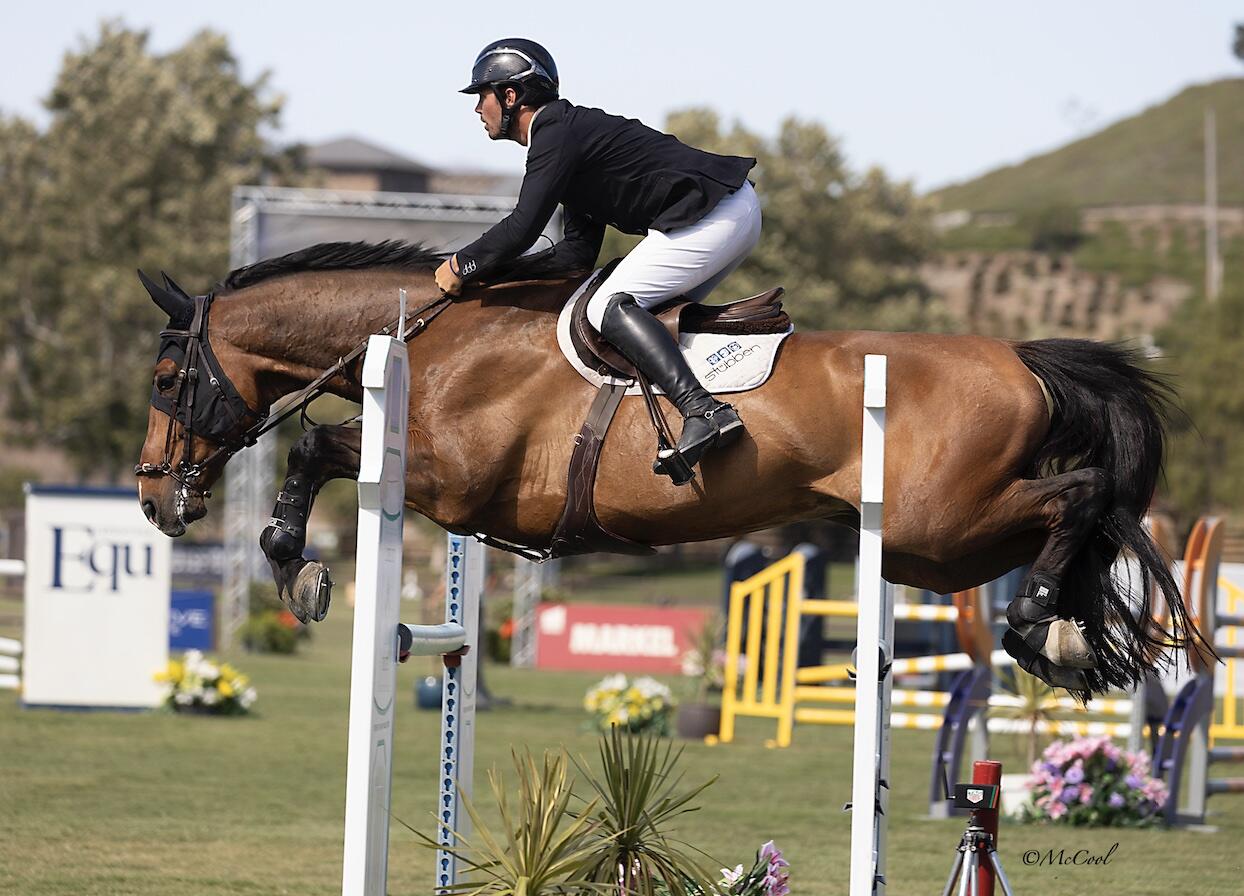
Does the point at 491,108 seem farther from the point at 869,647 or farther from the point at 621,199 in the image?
the point at 869,647

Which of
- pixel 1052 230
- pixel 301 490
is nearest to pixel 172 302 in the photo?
pixel 301 490

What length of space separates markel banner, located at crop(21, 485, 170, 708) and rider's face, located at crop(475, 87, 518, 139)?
859 centimetres

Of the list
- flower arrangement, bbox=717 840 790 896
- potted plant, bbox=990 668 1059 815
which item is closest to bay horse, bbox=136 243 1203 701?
flower arrangement, bbox=717 840 790 896

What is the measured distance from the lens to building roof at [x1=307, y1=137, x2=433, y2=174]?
234 ft

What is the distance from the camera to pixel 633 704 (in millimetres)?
12539

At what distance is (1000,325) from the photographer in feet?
283

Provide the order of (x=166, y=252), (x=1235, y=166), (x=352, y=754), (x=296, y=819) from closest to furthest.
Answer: (x=352, y=754), (x=296, y=819), (x=166, y=252), (x=1235, y=166)

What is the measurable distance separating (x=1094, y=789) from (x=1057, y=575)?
4659 mm

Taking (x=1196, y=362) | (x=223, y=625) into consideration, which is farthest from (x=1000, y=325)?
(x=223, y=625)

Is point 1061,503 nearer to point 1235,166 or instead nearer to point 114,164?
→ point 114,164

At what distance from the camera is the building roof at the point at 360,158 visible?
71438mm

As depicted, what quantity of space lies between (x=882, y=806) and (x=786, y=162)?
157 feet

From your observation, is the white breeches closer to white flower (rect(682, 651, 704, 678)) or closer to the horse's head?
the horse's head

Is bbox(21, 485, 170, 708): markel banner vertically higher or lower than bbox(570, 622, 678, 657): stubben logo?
higher
